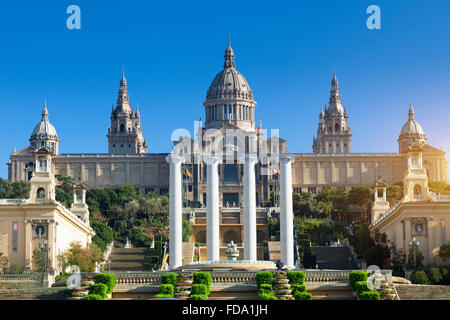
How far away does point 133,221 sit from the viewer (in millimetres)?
142125

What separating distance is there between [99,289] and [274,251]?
57.9m

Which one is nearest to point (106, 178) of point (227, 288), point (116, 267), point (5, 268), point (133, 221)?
point (133, 221)

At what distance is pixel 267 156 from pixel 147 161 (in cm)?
2370

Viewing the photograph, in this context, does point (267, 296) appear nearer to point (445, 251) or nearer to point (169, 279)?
point (169, 279)

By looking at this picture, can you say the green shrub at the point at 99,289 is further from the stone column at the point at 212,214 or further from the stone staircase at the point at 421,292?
the stone column at the point at 212,214

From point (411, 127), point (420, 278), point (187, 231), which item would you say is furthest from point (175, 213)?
point (411, 127)

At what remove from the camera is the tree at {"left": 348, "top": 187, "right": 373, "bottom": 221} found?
147 metres

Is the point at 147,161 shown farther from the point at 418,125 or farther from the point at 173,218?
the point at 173,218

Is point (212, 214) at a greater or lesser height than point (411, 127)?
lesser

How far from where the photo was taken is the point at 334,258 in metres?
106

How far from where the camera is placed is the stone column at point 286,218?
77.6 meters

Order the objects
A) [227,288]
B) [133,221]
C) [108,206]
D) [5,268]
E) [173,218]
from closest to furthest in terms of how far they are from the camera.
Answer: [227,288] → [173,218] → [5,268] → [133,221] → [108,206]

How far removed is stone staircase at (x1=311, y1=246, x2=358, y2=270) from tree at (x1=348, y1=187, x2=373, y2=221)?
36086 mm

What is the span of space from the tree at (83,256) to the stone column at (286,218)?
2303 centimetres
